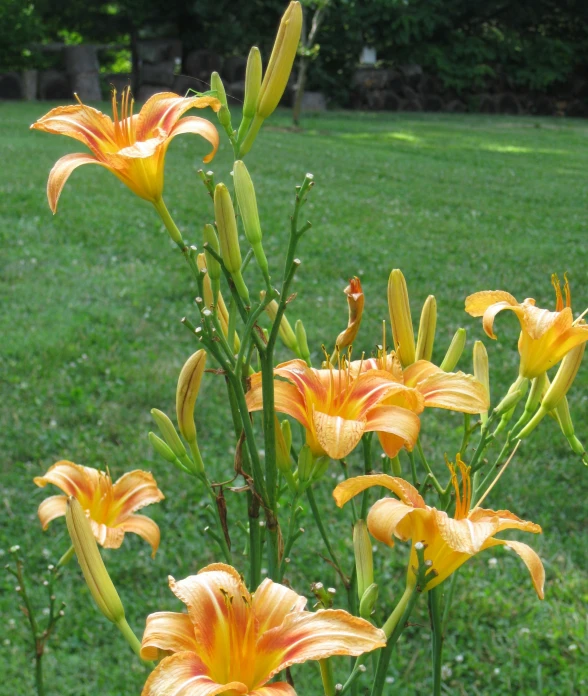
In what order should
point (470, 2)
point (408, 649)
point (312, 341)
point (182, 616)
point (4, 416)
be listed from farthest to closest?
point (470, 2)
point (312, 341)
point (4, 416)
point (408, 649)
point (182, 616)

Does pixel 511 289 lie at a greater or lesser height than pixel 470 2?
lesser

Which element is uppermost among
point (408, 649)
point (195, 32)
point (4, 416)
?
point (195, 32)

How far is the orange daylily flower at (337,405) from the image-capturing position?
694 millimetres

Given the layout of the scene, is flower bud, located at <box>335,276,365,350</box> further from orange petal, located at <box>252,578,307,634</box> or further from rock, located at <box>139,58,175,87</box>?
rock, located at <box>139,58,175,87</box>

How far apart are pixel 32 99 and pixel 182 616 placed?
46.5 feet

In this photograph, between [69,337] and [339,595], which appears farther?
[69,337]

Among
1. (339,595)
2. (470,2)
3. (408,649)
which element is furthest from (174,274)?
(470,2)

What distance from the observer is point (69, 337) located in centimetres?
393

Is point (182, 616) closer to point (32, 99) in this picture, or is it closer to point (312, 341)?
point (312, 341)

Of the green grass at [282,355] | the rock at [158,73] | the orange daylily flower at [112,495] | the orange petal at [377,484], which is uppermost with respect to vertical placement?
the rock at [158,73]

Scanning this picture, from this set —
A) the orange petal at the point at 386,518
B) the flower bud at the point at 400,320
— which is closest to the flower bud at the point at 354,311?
the flower bud at the point at 400,320

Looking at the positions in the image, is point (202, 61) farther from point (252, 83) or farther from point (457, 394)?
point (457, 394)

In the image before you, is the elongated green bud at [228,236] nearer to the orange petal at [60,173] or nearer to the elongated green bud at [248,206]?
the elongated green bud at [248,206]

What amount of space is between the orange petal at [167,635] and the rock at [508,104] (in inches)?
644
